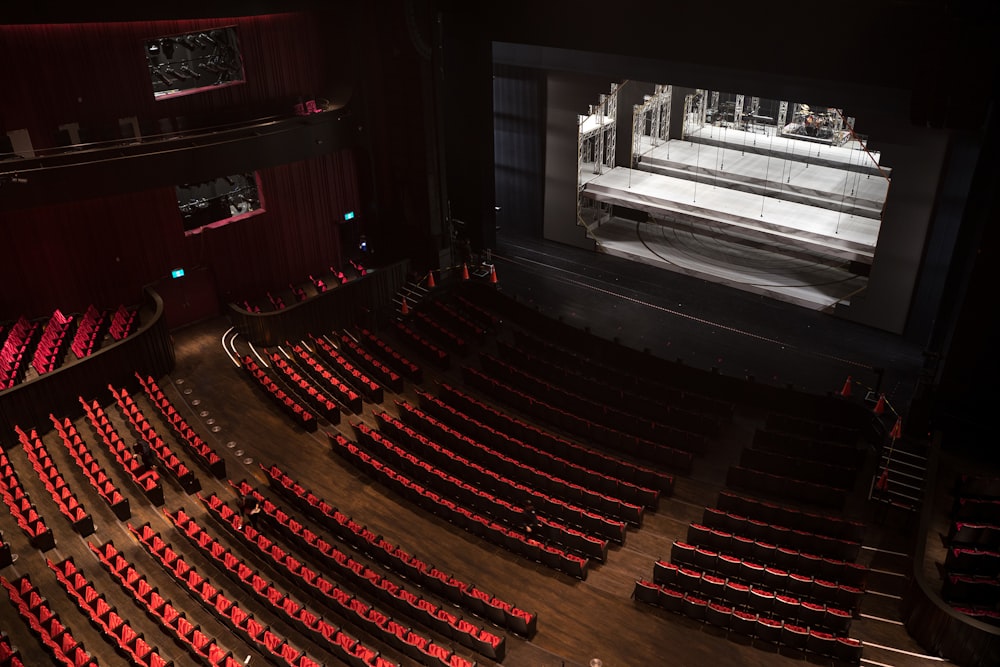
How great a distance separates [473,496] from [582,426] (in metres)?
1.83

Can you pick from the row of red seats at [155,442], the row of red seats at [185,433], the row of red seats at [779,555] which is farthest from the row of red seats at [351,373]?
the row of red seats at [779,555]

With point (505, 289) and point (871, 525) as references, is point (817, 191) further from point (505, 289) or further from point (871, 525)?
point (871, 525)

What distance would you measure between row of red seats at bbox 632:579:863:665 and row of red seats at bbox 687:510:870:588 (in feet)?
1.92

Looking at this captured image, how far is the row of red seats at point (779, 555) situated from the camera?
7.05 m

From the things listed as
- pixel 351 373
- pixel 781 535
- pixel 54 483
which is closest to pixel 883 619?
pixel 781 535

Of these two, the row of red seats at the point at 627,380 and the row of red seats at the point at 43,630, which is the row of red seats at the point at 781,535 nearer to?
the row of red seats at the point at 627,380

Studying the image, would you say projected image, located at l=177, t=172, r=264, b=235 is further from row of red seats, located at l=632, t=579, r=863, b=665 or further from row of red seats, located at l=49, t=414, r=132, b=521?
row of red seats, located at l=632, t=579, r=863, b=665

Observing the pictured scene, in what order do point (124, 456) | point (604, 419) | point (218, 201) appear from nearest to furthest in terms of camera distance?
point (124, 456) < point (604, 419) < point (218, 201)

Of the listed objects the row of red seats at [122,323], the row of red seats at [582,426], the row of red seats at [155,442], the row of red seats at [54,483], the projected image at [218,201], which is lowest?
the row of red seats at [582,426]

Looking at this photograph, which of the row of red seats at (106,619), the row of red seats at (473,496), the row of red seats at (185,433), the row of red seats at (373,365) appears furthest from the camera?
the row of red seats at (373,365)

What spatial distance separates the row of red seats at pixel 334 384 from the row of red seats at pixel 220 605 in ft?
9.66

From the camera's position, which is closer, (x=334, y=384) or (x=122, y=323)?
(x=334, y=384)

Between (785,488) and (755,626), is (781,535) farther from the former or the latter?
(755,626)

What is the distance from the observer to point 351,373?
10.4 m
